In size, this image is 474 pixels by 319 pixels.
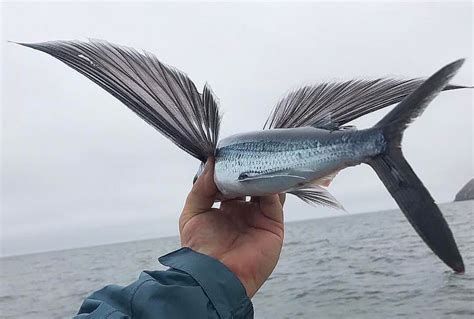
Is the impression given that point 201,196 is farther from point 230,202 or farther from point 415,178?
point 415,178

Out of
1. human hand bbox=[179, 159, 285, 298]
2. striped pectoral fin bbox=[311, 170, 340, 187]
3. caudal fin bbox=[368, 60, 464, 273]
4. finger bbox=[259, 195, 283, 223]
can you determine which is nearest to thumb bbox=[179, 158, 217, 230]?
human hand bbox=[179, 159, 285, 298]

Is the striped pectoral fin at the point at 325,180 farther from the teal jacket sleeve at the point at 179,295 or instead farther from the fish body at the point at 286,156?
the teal jacket sleeve at the point at 179,295

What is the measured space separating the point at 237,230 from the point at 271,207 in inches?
9.0

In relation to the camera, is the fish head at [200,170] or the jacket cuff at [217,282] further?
A: the fish head at [200,170]

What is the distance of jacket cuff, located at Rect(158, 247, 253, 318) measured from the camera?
7.14 feet

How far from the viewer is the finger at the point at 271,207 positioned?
2631mm

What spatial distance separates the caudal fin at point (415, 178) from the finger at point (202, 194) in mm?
944

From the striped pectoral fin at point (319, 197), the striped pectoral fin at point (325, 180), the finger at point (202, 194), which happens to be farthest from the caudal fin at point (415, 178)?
the finger at point (202, 194)

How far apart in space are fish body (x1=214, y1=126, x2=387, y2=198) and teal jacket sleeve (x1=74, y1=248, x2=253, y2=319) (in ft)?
1.29

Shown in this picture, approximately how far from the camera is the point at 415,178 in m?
1.48

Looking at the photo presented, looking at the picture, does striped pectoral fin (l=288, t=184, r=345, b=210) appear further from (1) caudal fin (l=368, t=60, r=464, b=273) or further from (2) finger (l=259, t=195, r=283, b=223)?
(1) caudal fin (l=368, t=60, r=464, b=273)

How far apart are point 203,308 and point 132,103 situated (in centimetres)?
96

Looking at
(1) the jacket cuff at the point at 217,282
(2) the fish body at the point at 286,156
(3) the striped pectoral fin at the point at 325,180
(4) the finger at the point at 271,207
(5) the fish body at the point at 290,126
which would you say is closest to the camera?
(5) the fish body at the point at 290,126

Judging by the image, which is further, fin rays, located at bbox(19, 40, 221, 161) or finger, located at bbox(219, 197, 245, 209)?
finger, located at bbox(219, 197, 245, 209)
